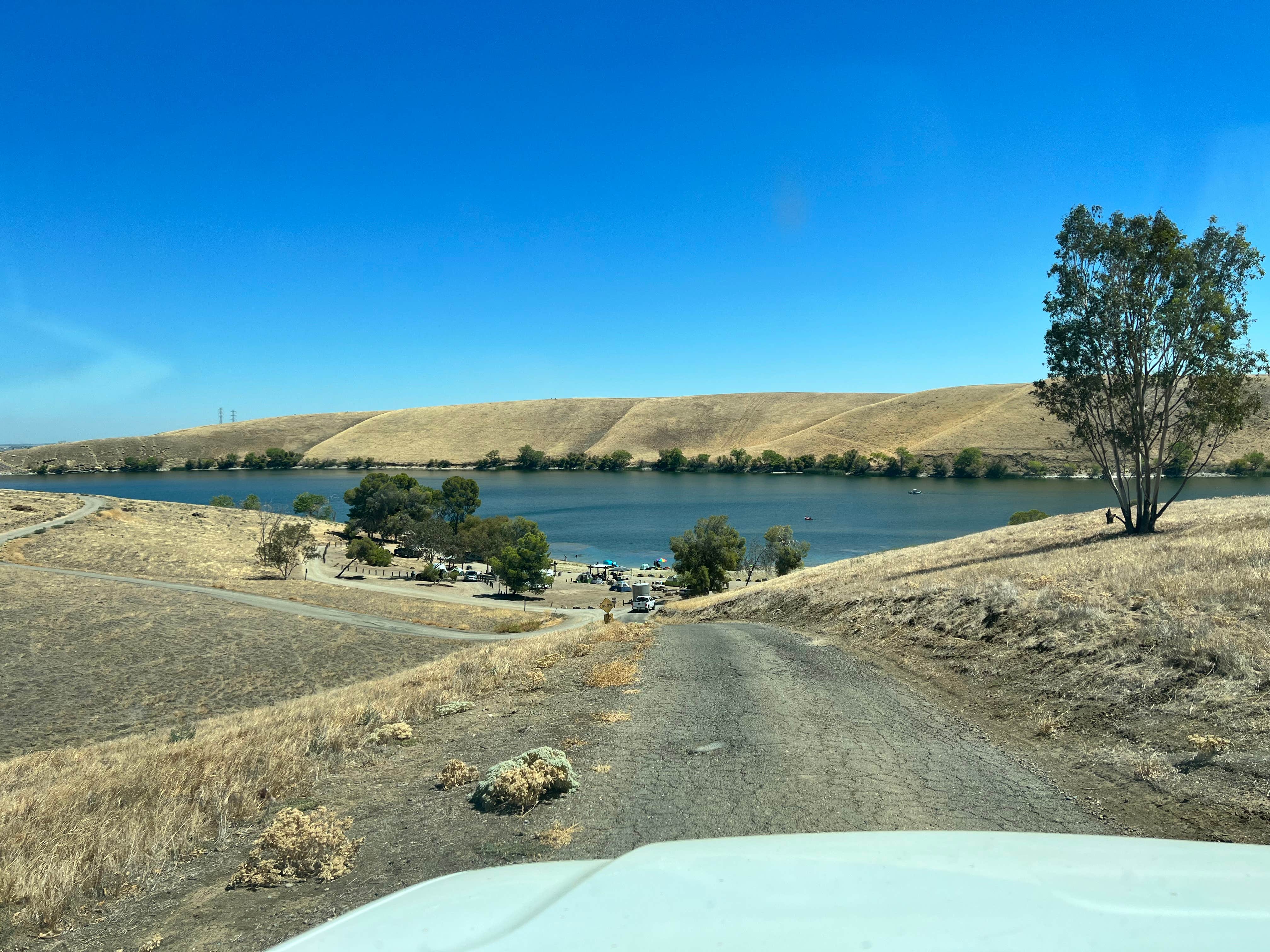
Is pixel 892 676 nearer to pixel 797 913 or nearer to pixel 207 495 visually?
pixel 797 913

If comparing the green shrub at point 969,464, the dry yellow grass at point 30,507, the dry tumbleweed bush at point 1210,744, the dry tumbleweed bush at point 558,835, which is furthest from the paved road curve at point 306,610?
the green shrub at point 969,464

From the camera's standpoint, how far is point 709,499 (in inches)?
4779

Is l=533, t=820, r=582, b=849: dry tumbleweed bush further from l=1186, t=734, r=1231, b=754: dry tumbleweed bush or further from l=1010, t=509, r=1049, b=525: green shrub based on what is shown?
l=1010, t=509, r=1049, b=525: green shrub

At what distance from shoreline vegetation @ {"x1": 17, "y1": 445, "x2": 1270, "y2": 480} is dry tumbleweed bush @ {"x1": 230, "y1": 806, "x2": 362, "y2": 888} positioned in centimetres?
10463

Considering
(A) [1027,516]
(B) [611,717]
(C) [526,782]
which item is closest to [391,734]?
(B) [611,717]

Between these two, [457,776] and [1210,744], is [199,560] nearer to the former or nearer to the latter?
[457,776]

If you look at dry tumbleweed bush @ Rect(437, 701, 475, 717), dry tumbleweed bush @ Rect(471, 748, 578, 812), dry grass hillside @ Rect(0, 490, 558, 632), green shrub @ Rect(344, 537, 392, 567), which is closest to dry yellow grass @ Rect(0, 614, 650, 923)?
dry tumbleweed bush @ Rect(437, 701, 475, 717)

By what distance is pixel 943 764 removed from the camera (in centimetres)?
645

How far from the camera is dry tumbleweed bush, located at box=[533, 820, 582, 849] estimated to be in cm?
480

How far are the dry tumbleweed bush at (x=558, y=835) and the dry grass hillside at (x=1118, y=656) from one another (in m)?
4.02

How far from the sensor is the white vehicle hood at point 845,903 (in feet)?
6.70

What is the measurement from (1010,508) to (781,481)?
58.9m

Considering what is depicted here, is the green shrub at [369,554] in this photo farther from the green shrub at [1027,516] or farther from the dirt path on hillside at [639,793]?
the dirt path on hillside at [639,793]

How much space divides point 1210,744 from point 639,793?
193 inches
